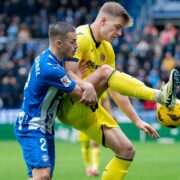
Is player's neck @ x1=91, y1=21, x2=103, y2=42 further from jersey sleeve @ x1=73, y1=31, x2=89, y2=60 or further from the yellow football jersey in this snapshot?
jersey sleeve @ x1=73, y1=31, x2=89, y2=60

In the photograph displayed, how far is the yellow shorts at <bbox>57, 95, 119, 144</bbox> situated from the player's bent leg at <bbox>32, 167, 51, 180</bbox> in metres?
0.90

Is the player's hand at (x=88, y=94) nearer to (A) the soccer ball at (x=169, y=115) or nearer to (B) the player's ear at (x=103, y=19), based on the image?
(A) the soccer ball at (x=169, y=115)

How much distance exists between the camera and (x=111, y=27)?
8414 mm

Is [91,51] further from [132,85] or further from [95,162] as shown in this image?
[95,162]

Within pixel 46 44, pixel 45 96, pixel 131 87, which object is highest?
pixel 131 87

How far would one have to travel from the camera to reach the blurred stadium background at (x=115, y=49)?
16258 millimetres

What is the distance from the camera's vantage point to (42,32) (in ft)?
86.0

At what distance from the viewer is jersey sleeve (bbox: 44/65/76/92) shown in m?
7.63

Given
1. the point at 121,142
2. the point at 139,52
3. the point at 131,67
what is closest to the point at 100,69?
the point at 121,142

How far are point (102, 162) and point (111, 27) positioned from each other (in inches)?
264

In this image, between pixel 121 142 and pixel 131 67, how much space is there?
14.3m

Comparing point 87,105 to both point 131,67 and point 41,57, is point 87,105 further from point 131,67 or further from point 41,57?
point 131,67

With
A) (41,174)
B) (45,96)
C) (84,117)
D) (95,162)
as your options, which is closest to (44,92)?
(45,96)

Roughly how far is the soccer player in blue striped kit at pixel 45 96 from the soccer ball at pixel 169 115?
2.34 ft
